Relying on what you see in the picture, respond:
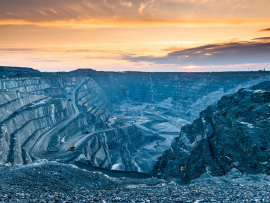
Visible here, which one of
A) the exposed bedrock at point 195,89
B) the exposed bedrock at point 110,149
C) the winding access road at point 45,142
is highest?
the exposed bedrock at point 195,89

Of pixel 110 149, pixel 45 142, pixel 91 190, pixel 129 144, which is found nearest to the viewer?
pixel 91 190

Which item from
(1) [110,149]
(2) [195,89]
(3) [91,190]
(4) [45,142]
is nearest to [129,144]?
(1) [110,149]

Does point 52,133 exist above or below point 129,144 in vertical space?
above

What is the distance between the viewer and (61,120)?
272 feet

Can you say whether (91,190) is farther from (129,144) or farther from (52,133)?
(129,144)

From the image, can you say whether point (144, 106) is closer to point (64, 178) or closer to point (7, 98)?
point (7, 98)

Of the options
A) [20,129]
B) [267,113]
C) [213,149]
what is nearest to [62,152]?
[20,129]

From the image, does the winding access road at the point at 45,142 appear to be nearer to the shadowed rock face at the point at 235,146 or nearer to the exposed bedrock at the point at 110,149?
the exposed bedrock at the point at 110,149

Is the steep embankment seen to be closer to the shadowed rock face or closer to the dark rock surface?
the dark rock surface

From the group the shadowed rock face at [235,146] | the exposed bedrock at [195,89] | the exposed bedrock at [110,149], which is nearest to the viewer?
the shadowed rock face at [235,146]

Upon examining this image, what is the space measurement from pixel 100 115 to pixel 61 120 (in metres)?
32.3

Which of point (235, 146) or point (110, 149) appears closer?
point (235, 146)

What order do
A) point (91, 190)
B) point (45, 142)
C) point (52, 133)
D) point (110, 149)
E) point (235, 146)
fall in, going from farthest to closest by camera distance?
point (110, 149), point (52, 133), point (45, 142), point (235, 146), point (91, 190)

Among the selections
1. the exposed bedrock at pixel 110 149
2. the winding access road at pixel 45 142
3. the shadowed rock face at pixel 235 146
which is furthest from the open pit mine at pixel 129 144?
the exposed bedrock at pixel 110 149
